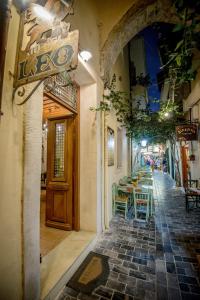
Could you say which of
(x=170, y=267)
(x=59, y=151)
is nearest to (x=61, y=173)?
(x=59, y=151)

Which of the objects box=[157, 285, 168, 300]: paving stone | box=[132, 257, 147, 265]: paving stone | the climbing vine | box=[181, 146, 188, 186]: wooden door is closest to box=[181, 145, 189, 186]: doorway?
box=[181, 146, 188, 186]: wooden door

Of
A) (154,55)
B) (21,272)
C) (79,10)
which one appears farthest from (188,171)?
(21,272)

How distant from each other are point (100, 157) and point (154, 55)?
7.50 m

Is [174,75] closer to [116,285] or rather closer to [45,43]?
[45,43]

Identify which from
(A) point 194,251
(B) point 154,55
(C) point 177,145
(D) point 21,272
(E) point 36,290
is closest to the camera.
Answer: (D) point 21,272

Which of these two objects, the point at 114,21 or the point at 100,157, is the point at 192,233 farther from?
the point at 114,21

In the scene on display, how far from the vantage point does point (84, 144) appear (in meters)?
4.03

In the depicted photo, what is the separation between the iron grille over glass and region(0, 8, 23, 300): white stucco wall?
2406 mm

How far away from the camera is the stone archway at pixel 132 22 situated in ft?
13.7

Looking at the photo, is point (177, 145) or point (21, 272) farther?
point (177, 145)

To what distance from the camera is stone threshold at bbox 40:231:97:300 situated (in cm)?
229

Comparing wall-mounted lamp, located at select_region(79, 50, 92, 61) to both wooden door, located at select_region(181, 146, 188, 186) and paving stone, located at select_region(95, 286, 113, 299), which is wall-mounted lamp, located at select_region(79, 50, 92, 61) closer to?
paving stone, located at select_region(95, 286, 113, 299)

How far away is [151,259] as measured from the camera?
3.05m

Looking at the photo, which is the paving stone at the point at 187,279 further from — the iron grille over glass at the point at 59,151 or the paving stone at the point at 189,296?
the iron grille over glass at the point at 59,151
